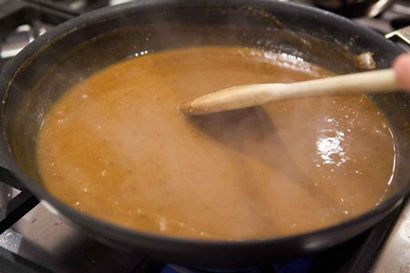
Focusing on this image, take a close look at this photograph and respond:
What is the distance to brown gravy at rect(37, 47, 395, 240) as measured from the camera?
3.11 feet

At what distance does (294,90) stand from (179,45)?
2.03 feet

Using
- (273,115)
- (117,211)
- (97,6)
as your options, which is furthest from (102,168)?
(97,6)

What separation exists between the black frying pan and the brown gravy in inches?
2.1

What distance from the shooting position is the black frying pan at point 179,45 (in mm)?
682

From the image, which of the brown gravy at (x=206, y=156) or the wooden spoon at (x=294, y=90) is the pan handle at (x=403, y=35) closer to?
the brown gravy at (x=206, y=156)

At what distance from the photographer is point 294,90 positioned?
37.9 inches

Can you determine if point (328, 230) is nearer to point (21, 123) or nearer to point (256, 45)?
point (21, 123)

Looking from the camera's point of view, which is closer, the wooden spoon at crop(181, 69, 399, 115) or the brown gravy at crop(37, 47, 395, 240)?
the wooden spoon at crop(181, 69, 399, 115)

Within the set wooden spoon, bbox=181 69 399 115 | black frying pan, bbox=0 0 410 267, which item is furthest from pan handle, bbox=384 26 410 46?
wooden spoon, bbox=181 69 399 115

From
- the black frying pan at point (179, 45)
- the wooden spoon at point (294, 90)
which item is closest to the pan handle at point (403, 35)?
the black frying pan at point (179, 45)

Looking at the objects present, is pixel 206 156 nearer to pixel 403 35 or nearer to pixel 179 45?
pixel 179 45

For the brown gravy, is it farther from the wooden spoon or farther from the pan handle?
the pan handle

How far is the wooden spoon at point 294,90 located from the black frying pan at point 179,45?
0.18m

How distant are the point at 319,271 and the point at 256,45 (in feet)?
2.59
